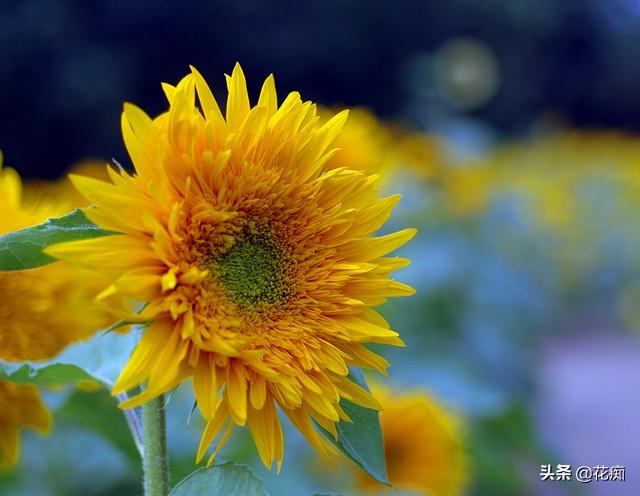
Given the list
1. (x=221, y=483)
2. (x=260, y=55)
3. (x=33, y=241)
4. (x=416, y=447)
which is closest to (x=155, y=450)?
(x=221, y=483)

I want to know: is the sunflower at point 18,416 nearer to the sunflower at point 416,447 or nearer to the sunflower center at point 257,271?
the sunflower center at point 257,271

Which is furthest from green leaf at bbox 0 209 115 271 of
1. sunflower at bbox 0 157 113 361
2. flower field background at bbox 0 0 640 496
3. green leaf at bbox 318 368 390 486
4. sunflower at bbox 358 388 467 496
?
sunflower at bbox 358 388 467 496

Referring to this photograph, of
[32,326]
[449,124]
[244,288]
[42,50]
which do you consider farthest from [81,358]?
[42,50]

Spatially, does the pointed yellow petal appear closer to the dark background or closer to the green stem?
the green stem

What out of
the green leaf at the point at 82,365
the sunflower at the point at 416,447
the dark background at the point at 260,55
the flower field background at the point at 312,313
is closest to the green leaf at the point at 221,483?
the flower field background at the point at 312,313

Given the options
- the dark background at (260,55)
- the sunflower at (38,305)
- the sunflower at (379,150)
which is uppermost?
the dark background at (260,55)

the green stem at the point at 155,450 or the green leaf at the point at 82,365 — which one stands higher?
the green leaf at the point at 82,365
